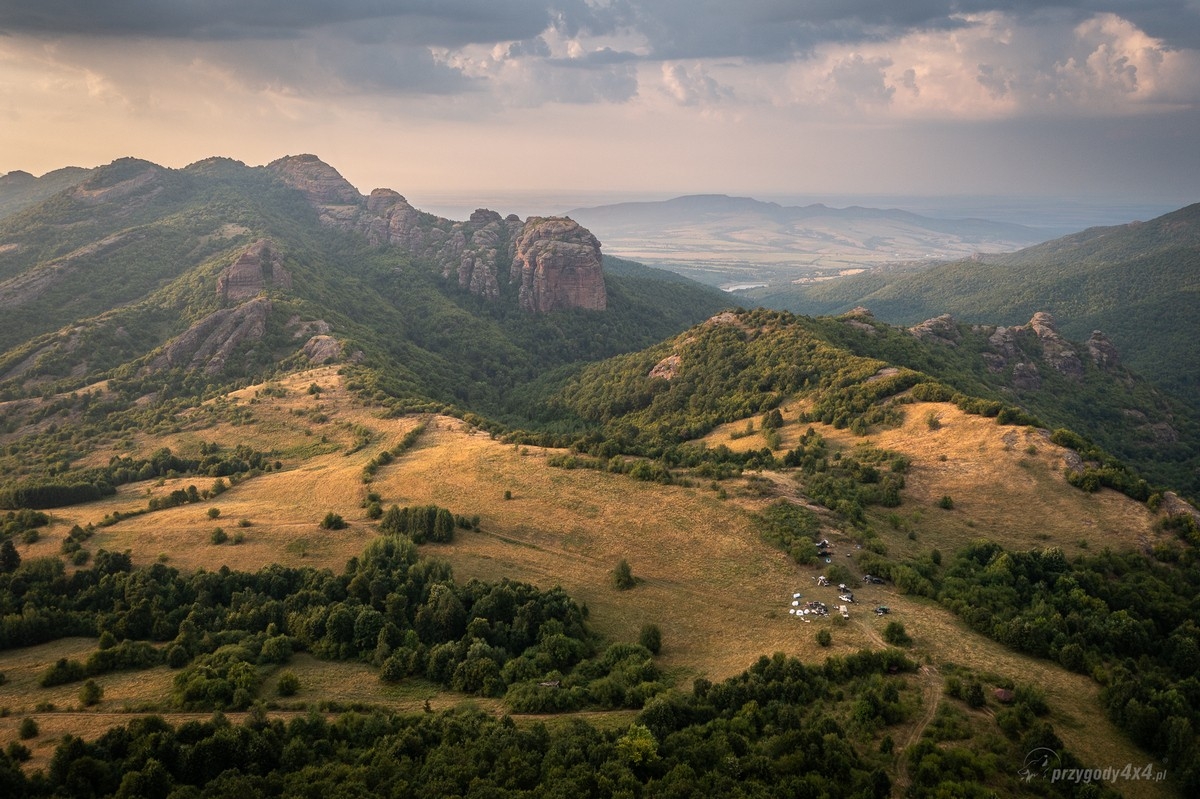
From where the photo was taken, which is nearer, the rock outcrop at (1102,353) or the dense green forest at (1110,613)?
the dense green forest at (1110,613)

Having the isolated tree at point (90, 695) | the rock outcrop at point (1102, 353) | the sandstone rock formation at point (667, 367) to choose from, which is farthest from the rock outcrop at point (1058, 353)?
the isolated tree at point (90, 695)

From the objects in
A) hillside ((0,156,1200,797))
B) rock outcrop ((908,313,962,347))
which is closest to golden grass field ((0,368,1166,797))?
hillside ((0,156,1200,797))

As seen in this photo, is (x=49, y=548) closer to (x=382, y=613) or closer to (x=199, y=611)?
(x=199, y=611)

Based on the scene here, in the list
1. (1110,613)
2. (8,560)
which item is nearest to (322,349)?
(8,560)

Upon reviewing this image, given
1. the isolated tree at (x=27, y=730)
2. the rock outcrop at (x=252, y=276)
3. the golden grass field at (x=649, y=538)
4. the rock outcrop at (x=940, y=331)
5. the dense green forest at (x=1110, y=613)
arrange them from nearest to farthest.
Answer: the dense green forest at (x=1110, y=613)
the isolated tree at (x=27, y=730)
the golden grass field at (x=649, y=538)
the rock outcrop at (x=940, y=331)
the rock outcrop at (x=252, y=276)

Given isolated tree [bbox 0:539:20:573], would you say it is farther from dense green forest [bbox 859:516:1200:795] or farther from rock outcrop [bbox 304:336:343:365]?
rock outcrop [bbox 304:336:343:365]

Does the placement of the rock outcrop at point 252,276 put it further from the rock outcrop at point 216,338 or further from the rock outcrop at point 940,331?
the rock outcrop at point 940,331

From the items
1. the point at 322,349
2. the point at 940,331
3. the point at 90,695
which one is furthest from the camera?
the point at 940,331

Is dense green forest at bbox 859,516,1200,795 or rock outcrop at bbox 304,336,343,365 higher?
rock outcrop at bbox 304,336,343,365

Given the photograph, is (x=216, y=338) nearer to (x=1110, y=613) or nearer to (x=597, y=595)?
(x=597, y=595)
